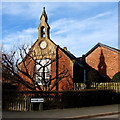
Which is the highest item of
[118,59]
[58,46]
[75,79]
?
[58,46]

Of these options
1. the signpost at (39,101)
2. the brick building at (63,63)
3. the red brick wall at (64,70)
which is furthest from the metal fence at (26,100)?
the red brick wall at (64,70)

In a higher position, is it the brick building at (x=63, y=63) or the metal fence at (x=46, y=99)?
the brick building at (x=63, y=63)

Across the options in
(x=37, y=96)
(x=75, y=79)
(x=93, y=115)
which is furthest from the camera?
(x=75, y=79)

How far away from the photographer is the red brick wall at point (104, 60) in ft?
86.9

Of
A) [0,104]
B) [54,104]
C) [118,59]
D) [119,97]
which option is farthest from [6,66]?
[118,59]

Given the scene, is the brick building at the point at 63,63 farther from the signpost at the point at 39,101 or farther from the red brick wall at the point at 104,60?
the signpost at the point at 39,101

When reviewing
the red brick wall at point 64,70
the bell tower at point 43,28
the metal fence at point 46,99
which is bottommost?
the metal fence at point 46,99

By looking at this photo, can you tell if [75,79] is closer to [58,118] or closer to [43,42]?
[43,42]

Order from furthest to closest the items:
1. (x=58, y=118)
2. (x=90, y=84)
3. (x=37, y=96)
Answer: (x=90, y=84)
(x=37, y=96)
(x=58, y=118)

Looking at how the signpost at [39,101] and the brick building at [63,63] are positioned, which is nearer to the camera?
the signpost at [39,101]

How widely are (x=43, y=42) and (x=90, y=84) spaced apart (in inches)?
349

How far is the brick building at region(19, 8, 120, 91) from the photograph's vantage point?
2427 cm

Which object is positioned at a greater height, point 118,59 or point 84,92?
point 118,59

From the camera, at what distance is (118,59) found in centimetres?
2623
